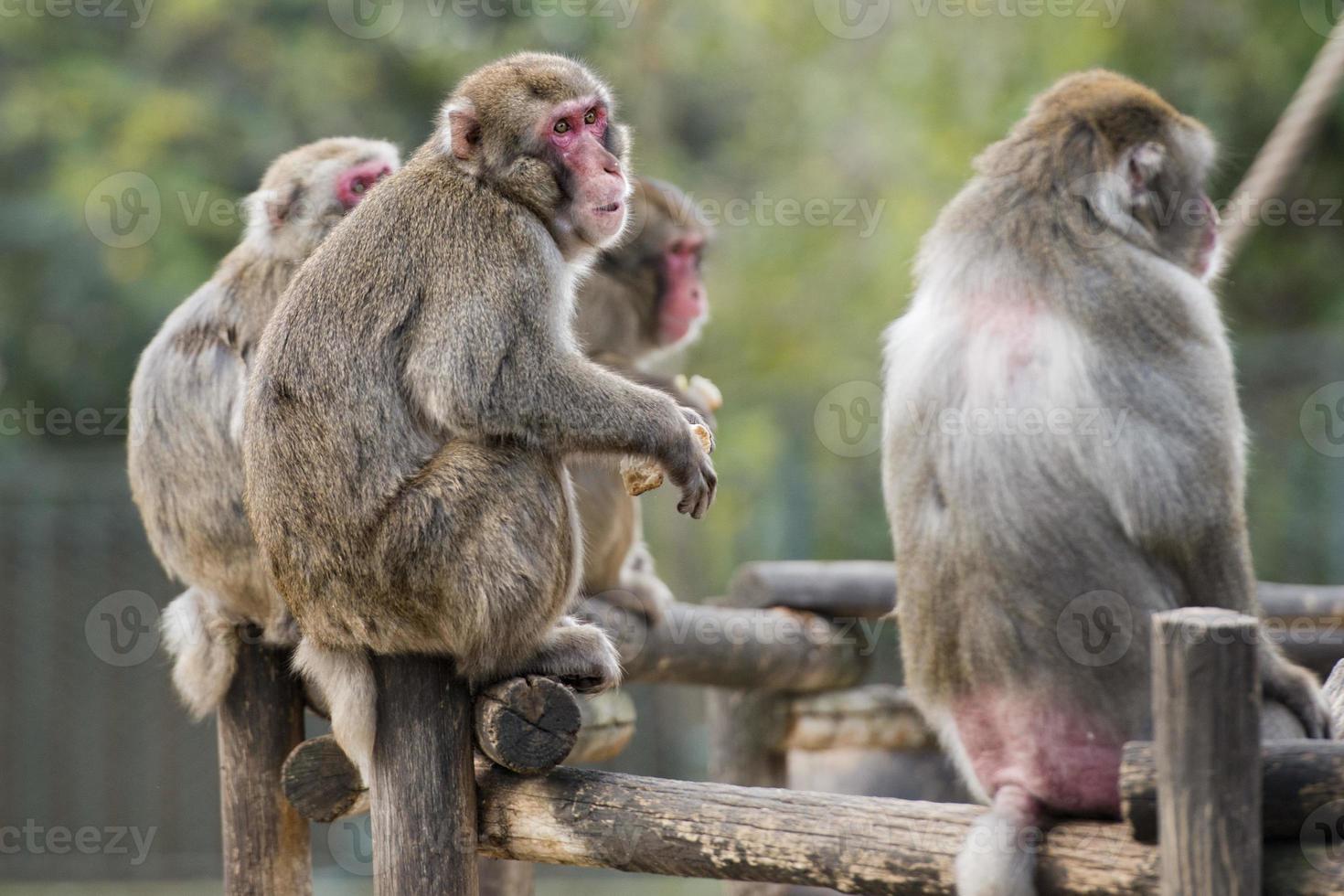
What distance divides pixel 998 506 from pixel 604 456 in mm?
999

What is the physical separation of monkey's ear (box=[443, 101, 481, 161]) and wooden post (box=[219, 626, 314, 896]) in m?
1.63

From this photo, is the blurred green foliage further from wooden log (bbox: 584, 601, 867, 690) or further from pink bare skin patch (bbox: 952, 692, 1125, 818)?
pink bare skin patch (bbox: 952, 692, 1125, 818)

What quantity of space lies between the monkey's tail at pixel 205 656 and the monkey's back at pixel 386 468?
0.90 meters

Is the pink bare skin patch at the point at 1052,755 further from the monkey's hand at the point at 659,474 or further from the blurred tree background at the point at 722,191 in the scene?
the blurred tree background at the point at 722,191

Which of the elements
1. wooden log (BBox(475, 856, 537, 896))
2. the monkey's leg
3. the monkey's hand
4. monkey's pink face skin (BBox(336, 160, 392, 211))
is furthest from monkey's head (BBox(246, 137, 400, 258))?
the monkey's leg

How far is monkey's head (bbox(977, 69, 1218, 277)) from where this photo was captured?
398 cm

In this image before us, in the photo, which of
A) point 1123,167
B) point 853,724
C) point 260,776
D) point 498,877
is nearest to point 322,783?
point 260,776

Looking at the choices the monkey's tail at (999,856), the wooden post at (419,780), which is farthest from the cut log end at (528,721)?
the monkey's tail at (999,856)

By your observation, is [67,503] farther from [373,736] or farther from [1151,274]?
[1151,274]

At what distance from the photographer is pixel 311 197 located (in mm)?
4688

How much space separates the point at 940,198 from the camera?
11961 mm

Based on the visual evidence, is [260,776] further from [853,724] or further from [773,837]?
[853,724]

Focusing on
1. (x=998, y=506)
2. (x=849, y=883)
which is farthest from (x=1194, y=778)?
(x=998, y=506)

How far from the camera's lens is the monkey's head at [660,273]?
5871 mm
